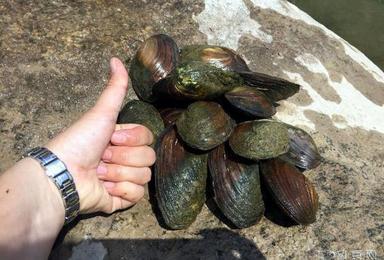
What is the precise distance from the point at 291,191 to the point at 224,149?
0.54 meters

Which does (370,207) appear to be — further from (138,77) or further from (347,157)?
(138,77)

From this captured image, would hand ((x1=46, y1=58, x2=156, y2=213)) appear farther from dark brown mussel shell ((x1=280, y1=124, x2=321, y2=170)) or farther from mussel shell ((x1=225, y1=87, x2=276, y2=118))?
dark brown mussel shell ((x1=280, y1=124, x2=321, y2=170))

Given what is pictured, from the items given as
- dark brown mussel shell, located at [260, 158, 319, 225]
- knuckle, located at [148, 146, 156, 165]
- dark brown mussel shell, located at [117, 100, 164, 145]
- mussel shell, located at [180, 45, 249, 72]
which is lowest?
dark brown mussel shell, located at [117, 100, 164, 145]

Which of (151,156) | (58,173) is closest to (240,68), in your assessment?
(151,156)

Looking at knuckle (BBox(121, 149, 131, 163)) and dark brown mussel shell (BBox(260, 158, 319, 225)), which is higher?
dark brown mussel shell (BBox(260, 158, 319, 225))

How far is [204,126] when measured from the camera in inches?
133

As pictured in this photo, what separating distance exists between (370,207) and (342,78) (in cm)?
158

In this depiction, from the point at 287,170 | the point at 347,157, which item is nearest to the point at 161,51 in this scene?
the point at 287,170

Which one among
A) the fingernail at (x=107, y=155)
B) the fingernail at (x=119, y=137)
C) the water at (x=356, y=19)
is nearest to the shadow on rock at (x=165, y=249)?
the fingernail at (x=107, y=155)

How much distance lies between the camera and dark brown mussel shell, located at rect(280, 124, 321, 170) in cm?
360

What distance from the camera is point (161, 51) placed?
13.2 feet

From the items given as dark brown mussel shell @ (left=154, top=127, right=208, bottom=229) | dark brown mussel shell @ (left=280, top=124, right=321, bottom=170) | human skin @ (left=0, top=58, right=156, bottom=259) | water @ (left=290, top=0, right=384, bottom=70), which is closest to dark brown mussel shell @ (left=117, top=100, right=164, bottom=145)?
dark brown mussel shell @ (left=154, top=127, right=208, bottom=229)

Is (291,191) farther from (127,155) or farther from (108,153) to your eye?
(108,153)

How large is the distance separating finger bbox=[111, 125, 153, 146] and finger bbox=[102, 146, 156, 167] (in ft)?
0.11
